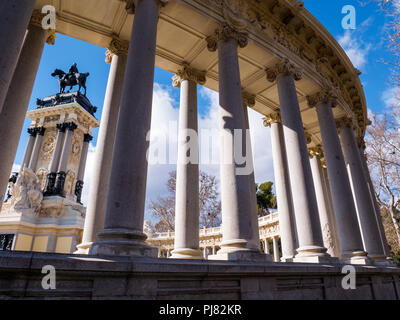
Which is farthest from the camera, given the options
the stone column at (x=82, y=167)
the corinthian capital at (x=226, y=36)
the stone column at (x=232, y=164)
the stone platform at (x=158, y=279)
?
the stone column at (x=82, y=167)

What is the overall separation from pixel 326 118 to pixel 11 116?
39.1 meters

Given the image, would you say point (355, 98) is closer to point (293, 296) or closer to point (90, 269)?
point (293, 296)

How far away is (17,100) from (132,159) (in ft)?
41.9

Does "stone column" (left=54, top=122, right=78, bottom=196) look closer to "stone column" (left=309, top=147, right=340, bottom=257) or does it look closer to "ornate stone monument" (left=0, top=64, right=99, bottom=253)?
"ornate stone monument" (left=0, top=64, right=99, bottom=253)

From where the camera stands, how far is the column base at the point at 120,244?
602 inches

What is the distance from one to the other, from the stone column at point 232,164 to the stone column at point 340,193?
17.9 m

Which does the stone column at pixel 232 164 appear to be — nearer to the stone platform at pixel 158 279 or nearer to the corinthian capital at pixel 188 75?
the stone platform at pixel 158 279

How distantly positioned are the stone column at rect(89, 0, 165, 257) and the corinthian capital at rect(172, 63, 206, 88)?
12.9 m

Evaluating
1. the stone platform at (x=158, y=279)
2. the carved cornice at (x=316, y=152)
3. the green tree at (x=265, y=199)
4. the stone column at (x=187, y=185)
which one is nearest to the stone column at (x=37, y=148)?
the stone column at (x=187, y=185)

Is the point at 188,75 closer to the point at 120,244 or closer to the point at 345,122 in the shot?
the point at 120,244

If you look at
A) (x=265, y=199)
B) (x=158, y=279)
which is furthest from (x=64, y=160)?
(x=265, y=199)

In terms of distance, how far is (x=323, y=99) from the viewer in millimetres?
40531

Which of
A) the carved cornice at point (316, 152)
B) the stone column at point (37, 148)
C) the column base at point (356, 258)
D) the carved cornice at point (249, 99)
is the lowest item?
the column base at point (356, 258)
